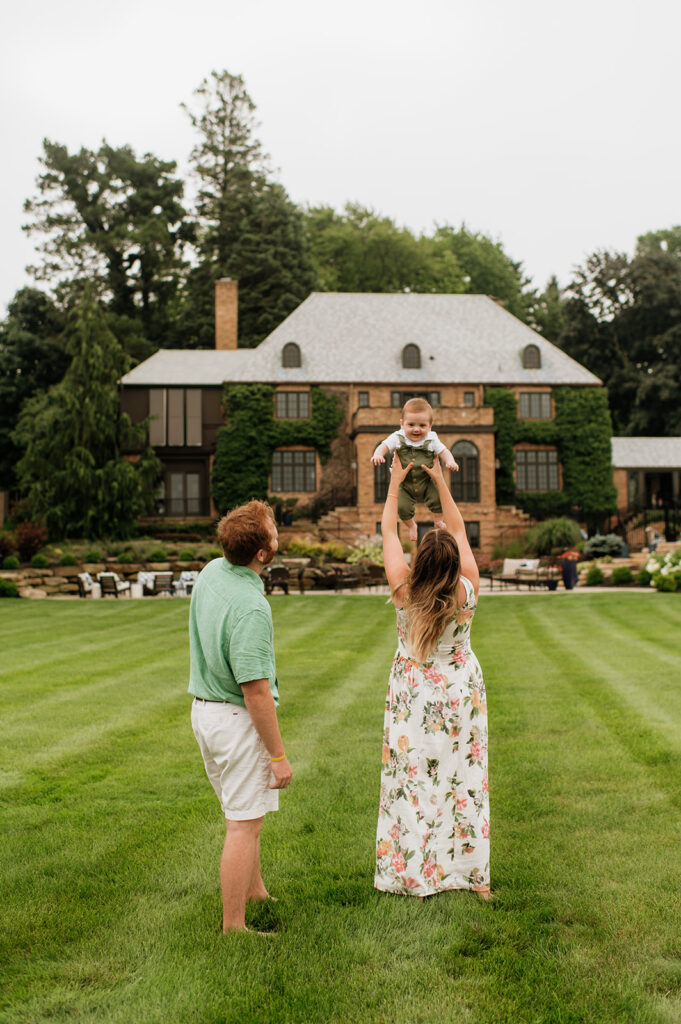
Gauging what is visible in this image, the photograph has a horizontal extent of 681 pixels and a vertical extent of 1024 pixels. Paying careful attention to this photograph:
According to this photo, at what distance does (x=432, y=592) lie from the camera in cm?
391

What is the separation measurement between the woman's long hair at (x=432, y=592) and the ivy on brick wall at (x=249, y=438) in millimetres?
33819

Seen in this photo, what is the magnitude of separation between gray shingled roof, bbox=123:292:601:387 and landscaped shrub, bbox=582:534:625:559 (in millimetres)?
11032

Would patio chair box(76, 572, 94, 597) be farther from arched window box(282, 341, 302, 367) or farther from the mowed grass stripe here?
arched window box(282, 341, 302, 367)

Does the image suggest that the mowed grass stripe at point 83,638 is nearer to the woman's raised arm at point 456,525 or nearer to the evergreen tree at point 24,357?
the woman's raised arm at point 456,525

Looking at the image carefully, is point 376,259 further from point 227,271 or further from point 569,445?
point 569,445

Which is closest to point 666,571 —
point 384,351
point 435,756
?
point 384,351

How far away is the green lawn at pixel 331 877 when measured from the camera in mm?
3215

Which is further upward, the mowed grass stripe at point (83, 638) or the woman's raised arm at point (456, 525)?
the woman's raised arm at point (456, 525)

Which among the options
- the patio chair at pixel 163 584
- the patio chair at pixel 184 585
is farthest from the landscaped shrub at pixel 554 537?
the patio chair at pixel 163 584

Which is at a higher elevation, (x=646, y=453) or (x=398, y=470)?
(x=646, y=453)

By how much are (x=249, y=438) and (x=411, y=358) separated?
7.78 m

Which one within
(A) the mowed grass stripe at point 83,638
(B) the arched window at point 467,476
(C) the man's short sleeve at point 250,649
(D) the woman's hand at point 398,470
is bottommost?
(A) the mowed grass stripe at point 83,638

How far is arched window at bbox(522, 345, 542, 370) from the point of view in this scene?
128ft

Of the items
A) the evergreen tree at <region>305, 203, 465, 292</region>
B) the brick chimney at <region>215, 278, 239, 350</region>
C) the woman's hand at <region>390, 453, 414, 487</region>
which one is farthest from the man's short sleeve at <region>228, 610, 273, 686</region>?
the evergreen tree at <region>305, 203, 465, 292</region>
